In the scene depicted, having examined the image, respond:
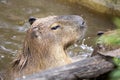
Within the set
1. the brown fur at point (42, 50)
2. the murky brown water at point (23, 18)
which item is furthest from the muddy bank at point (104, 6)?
the brown fur at point (42, 50)

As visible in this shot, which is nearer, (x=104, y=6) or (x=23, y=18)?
(x=23, y=18)

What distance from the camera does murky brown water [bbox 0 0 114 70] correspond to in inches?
251

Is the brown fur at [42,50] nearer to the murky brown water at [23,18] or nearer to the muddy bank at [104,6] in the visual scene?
the murky brown water at [23,18]

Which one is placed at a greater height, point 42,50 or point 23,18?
point 42,50

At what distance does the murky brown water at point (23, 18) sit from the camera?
6383mm

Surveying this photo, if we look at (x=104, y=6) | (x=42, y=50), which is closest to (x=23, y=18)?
(x=104, y=6)

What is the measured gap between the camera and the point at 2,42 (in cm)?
647

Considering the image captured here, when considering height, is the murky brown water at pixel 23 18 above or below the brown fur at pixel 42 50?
below

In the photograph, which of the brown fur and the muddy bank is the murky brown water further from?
the brown fur

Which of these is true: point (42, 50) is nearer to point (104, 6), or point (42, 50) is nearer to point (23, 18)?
point (23, 18)

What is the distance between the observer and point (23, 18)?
764cm

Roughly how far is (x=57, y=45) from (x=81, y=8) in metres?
4.51

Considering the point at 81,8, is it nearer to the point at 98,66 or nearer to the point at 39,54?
the point at 39,54

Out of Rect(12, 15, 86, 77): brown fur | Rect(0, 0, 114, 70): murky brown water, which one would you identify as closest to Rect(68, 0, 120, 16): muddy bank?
Rect(0, 0, 114, 70): murky brown water
